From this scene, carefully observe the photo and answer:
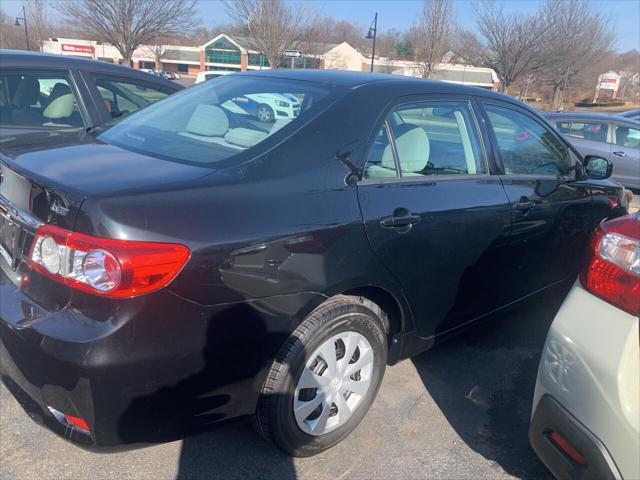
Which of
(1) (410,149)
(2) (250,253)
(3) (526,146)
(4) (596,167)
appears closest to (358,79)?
(1) (410,149)

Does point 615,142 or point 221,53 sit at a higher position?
point 221,53

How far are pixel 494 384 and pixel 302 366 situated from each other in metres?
1.55

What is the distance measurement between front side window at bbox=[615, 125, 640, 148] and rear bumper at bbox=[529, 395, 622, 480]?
31.3 ft

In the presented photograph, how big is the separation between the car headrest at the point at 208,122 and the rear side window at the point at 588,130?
923cm

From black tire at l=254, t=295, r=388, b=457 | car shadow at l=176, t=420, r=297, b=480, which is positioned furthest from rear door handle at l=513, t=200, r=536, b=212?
car shadow at l=176, t=420, r=297, b=480

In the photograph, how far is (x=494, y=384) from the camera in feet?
10.5

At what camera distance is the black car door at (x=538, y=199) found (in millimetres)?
3225

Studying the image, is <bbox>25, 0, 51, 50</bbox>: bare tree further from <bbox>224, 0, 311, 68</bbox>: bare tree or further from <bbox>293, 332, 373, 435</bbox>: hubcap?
<bbox>293, 332, 373, 435</bbox>: hubcap

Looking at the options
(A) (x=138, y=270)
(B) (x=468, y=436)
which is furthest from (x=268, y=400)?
(B) (x=468, y=436)

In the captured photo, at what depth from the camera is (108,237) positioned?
1.73 metres

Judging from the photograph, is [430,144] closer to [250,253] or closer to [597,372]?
[250,253]

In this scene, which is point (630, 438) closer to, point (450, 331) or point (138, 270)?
point (450, 331)

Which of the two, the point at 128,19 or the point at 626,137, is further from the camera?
the point at 128,19

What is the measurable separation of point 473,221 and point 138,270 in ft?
6.00
